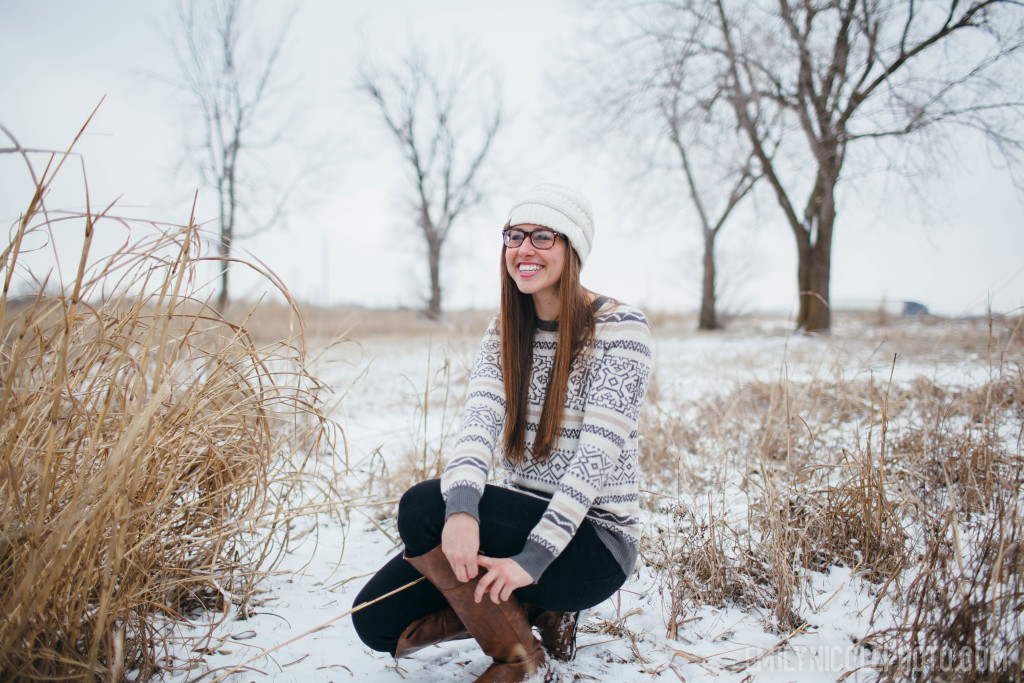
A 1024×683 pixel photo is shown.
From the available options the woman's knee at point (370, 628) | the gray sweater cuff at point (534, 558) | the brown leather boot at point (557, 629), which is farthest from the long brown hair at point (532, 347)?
the woman's knee at point (370, 628)

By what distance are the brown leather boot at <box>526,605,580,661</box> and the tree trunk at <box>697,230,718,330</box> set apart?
10808 millimetres

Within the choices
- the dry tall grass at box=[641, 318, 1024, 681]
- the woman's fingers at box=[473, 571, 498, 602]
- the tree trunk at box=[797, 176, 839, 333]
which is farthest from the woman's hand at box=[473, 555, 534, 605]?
the tree trunk at box=[797, 176, 839, 333]

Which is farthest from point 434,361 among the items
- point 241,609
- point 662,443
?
point 241,609

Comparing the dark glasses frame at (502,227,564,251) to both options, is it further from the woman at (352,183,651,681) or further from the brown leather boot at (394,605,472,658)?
the brown leather boot at (394,605,472,658)

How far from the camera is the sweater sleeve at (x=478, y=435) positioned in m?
1.16

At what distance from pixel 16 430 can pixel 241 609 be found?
30.8 inches

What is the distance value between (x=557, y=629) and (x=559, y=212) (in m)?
1.03

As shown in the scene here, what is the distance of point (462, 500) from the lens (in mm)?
1140

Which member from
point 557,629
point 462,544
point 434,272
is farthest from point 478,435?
point 434,272

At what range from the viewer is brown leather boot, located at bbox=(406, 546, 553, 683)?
1.11 metres

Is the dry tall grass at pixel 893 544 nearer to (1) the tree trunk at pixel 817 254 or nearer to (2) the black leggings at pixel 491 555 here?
(2) the black leggings at pixel 491 555

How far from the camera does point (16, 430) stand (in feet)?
3.32

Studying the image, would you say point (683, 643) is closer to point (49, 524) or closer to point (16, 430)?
point (49, 524)

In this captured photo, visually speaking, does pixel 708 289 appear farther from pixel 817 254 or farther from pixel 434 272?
pixel 434 272
